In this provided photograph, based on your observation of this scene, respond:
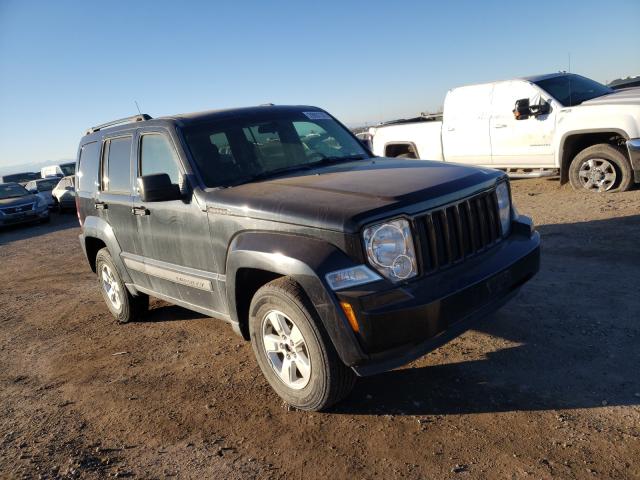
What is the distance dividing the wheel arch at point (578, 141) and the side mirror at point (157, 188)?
6.89 m

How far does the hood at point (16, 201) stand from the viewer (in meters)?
16.6

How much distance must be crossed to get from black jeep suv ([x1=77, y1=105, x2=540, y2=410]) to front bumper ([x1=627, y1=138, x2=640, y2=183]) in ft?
15.2

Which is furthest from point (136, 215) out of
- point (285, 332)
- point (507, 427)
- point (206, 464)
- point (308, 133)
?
point (507, 427)

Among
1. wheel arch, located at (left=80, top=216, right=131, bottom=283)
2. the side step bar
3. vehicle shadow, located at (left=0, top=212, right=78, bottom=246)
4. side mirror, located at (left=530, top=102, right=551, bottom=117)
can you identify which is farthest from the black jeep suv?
vehicle shadow, located at (left=0, top=212, right=78, bottom=246)

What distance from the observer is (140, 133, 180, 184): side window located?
3977mm

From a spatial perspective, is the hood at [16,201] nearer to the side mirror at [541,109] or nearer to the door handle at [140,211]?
the door handle at [140,211]

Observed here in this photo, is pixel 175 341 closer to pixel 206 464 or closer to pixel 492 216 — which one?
pixel 206 464

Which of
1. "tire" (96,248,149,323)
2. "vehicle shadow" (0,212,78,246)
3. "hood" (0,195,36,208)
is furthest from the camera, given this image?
"hood" (0,195,36,208)

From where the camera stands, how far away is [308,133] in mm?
4527

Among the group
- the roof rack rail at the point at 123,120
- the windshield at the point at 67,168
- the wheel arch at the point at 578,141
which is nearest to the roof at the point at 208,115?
the roof rack rail at the point at 123,120

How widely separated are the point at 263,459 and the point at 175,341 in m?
2.28

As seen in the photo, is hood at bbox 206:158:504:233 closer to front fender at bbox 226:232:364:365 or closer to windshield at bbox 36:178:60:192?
front fender at bbox 226:232:364:365

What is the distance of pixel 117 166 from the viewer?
4.90 metres

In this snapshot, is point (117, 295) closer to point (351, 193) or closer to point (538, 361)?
point (351, 193)
